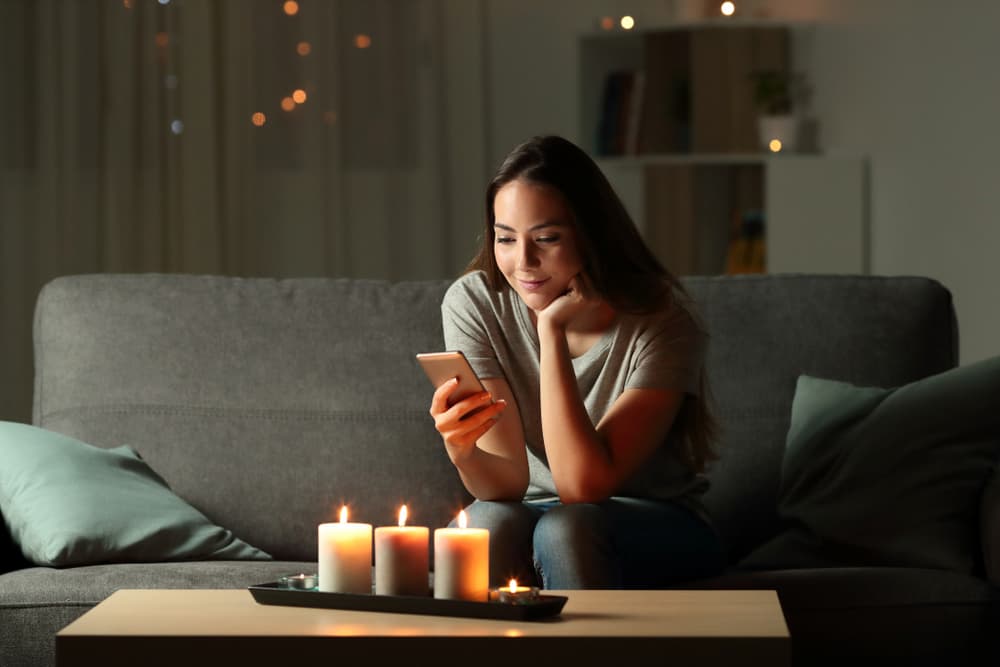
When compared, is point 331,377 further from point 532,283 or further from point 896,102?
point 896,102

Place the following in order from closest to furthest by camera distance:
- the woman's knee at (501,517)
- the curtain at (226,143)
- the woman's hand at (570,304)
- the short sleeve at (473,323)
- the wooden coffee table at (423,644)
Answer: the wooden coffee table at (423,644)
the woman's knee at (501,517)
the woman's hand at (570,304)
the short sleeve at (473,323)
the curtain at (226,143)

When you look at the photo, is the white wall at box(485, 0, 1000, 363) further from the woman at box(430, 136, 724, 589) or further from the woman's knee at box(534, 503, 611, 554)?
the woman's knee at box(534, 503, 611, 554)

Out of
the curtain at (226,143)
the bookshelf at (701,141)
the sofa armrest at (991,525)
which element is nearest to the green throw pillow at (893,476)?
the sofa armrest at (991,525)

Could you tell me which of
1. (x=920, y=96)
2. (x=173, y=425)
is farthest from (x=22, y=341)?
(x=920, y=96)

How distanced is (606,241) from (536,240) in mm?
114

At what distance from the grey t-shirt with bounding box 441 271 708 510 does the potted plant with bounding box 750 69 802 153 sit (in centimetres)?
257

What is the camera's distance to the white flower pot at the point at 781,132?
457cm

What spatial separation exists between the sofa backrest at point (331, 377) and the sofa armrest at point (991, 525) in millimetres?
292

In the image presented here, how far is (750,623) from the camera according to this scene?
1.42m

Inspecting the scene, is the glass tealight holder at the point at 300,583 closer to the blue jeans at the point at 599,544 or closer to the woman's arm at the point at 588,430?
the blue jeans at the point at 599,544

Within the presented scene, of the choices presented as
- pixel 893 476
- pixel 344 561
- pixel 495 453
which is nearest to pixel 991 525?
pixel 893 476

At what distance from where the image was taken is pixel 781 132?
458 centimetres

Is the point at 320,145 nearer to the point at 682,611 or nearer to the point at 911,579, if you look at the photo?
the point at 911,579

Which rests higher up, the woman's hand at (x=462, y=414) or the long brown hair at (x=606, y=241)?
the long brown hair at (x=606, y=241)
